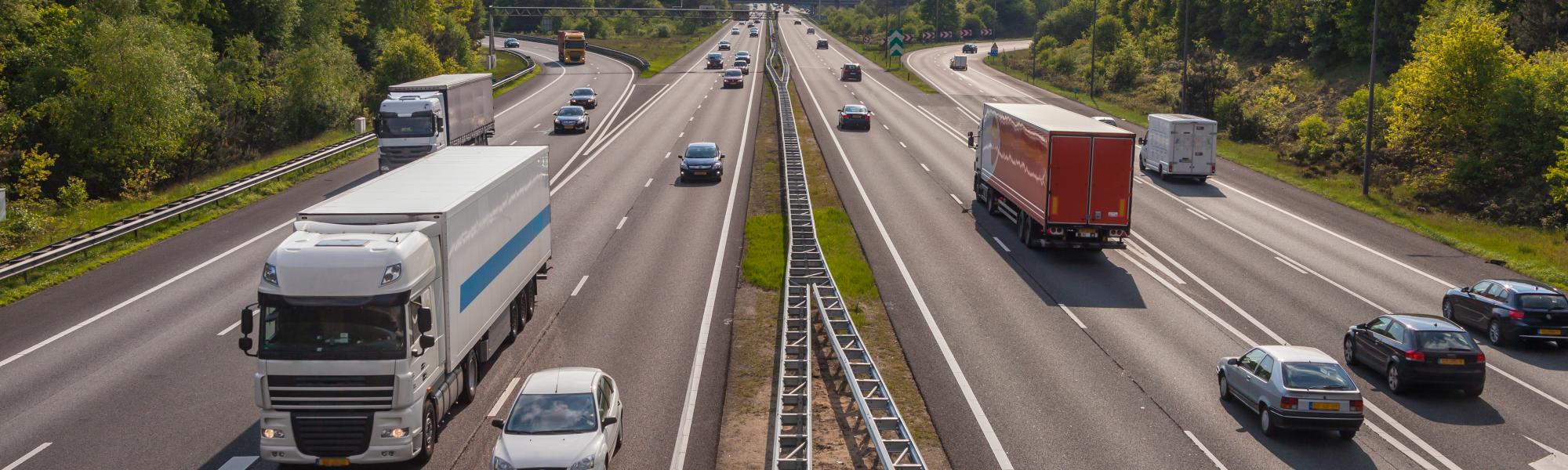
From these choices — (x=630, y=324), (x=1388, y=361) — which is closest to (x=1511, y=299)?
(x=1388, y=361)

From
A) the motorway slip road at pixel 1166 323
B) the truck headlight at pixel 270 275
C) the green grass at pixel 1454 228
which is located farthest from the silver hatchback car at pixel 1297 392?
the green grass at pixel 1454 228

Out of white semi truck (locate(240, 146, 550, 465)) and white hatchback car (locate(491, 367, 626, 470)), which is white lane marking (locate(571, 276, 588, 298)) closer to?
white semi truck (locate(240, 146, 550, 465))

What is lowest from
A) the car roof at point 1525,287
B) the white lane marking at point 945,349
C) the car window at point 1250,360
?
the white lane marking at point 945,349

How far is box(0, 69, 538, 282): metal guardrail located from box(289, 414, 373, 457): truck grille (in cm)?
1593

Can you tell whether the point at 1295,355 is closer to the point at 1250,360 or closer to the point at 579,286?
the point at 1250,360

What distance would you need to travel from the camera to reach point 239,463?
16.3 metres

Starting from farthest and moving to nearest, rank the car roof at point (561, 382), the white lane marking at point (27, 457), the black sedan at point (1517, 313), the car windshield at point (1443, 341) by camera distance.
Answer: the black sedan at point (1517, 313) → the car windshield at point (1443, 341) → the car roof at point (561, 382) → the white lane marking at point (27, 457)

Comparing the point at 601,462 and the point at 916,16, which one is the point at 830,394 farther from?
the point at 916,16

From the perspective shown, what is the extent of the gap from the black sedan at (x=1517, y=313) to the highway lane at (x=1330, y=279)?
0.44 meters

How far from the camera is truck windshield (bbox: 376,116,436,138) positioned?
4212 cm

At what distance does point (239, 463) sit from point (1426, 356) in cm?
2030

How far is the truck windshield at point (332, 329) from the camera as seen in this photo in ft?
49.1

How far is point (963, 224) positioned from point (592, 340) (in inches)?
697

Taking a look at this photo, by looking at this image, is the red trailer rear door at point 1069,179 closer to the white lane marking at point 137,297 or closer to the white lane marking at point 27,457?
the white lane marking at point 137,297
